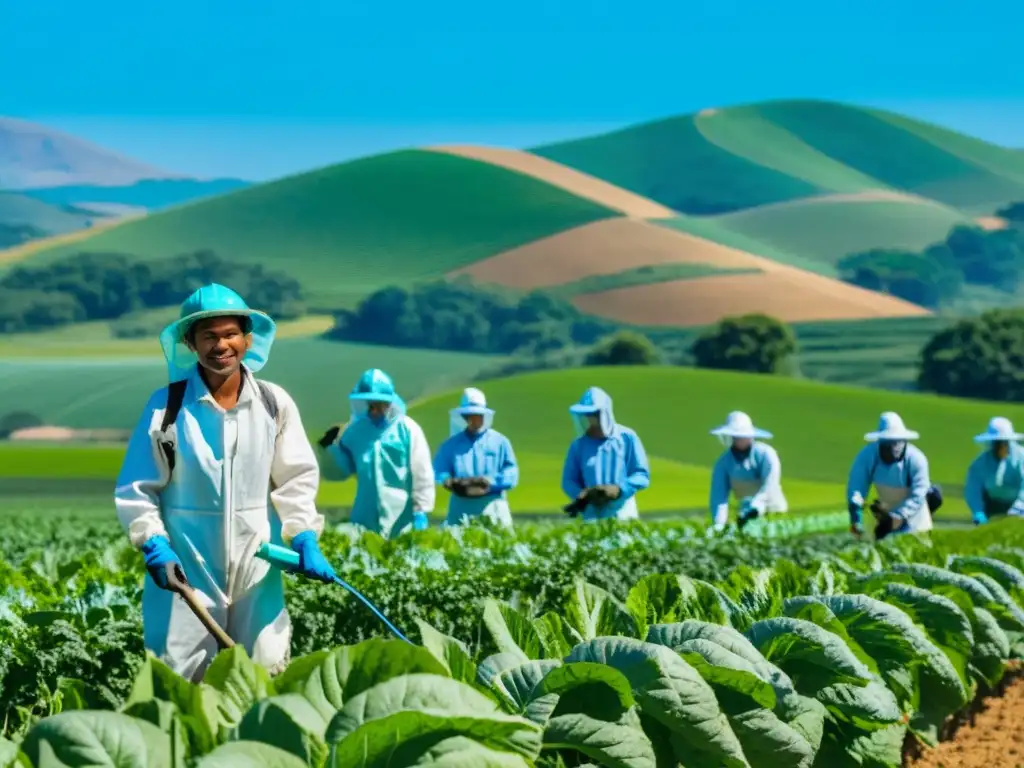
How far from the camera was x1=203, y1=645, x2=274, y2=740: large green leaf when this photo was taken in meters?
4.18

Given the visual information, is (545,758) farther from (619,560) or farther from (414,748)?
(619,560)

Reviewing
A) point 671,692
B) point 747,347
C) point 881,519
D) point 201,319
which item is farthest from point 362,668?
point 747,347

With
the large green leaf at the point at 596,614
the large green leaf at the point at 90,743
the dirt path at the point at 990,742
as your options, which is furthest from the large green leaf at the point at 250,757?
the dirt path at the point at 990,742

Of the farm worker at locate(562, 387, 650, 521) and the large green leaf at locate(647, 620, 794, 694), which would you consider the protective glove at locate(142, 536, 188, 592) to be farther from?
the farm worker at locate(562, 387, 650, 521)

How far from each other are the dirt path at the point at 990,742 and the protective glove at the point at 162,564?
126 inches

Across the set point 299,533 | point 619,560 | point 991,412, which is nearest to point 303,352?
point 991,412

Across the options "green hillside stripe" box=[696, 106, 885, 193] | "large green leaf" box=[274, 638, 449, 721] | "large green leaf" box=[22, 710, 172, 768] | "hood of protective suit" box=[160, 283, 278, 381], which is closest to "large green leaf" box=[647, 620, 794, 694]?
"large green leaf" box=[274, 638, 449, 721]

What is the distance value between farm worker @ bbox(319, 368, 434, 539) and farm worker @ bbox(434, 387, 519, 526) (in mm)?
1603

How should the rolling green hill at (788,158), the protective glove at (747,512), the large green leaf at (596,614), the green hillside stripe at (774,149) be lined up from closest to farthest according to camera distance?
the large green leaf at (596,614) < the protective glove at (747,512) < the rolling green hill at (788,158) < the green hillside stripe at (774,149)

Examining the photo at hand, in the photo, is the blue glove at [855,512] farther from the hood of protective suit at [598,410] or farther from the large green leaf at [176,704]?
the large green leaf at [176,704]

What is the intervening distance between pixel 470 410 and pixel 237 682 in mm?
9176

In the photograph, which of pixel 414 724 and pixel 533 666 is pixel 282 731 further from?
pixel 533 666

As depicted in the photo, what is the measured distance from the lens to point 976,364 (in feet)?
212

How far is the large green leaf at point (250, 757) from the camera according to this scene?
3356 mm
